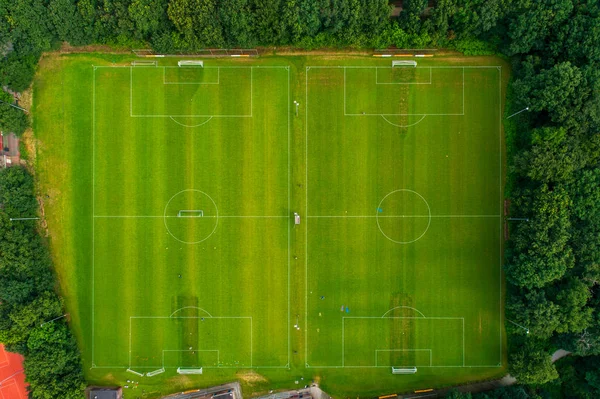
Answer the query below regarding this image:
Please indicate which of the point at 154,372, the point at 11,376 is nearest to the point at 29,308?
the point at 11,376

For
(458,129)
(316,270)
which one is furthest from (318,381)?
(458,129)

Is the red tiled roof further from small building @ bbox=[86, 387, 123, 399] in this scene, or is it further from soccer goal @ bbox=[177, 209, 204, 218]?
soccer goal @ bbox=[177, 209, 204, 218]

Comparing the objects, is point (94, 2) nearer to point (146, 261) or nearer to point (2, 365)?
point (146, 261)

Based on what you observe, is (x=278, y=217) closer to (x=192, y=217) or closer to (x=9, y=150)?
(x=192, y=217)

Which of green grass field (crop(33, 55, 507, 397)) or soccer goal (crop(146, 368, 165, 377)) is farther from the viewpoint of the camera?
soccer goal (crop(146, 368, 165, 377))

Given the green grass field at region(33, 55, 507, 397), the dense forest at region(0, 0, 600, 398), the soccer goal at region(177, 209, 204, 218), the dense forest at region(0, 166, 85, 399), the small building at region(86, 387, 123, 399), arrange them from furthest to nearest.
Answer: the soccer goal at region(177, 209, 204, 218)
the green grass field at region(33, 55, 507, 397)
the small building at region(86, 387, 123, 399)
the dense forest at region(0, 166, 85, 399)
the dense forest at region(0, 0, 600, 398)

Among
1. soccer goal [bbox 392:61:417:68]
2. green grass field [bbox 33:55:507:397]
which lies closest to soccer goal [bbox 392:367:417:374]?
green grass field [bbox 33:55:507:397]

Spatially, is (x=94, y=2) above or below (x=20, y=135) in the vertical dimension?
above

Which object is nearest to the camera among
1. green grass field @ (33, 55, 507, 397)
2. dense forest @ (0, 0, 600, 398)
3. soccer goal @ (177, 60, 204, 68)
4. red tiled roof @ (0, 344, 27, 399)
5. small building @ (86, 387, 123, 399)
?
dense forest @ (0, 0, 600, 398)
